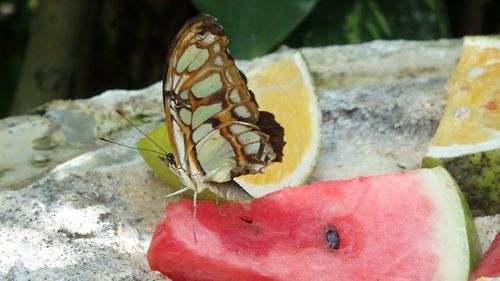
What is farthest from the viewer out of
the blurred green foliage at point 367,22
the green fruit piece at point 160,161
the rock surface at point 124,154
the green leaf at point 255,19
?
the blurred green foliage at point 367,22

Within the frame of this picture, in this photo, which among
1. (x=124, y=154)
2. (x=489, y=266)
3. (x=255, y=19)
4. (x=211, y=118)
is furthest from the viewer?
(x=255, y=19)

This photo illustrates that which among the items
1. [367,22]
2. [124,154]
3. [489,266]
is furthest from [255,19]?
[489,266]

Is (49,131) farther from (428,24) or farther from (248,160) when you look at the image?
(428,24)

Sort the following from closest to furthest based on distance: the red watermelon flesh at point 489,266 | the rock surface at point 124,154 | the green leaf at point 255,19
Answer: the red watermelon flesh at point 489,266, the rock surface at point 124,154, the green leaf at point 255,19

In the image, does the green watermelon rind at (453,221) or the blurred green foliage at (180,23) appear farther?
the blurred green foliage at (180,23)

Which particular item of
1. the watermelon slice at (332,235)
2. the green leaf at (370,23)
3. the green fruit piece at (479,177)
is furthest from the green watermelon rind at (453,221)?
the green leaf at (370,23)

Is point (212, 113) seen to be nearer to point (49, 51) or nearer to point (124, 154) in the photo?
point (124, 154)

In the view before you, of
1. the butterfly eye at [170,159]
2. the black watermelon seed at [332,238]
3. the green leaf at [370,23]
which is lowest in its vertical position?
the green leaf at [370,23]

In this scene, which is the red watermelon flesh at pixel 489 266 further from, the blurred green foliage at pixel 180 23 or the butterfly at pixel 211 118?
the blurred green foliage at pixel 180 23
